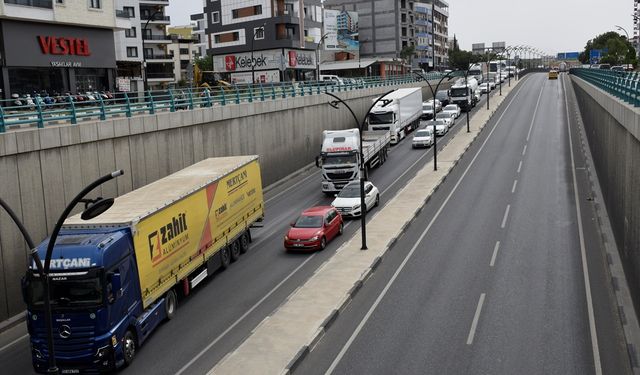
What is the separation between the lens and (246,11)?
296 feet

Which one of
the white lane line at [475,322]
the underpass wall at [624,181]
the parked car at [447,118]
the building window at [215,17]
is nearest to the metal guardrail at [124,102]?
the parked car at [447,118]

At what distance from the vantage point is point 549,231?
28922 mm

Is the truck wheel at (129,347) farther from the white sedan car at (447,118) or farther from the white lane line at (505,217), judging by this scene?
the white sedan car at (447,118)

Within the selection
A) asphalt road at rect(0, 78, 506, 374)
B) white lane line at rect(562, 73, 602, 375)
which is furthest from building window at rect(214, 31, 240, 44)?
white lane line at rect(562, 73, 602, 375)

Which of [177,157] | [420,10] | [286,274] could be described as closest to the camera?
[286,274]

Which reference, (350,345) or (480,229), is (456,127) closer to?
(480,229)

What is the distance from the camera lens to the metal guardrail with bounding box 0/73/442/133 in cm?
2431

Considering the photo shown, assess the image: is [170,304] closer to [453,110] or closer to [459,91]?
[453,110]

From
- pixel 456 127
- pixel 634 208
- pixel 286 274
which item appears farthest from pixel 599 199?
pixel 456 127

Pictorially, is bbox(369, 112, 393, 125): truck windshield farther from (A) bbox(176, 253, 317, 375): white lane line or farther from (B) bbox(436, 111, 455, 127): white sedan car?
(A) bbox(176, 253, 317, 375): white lane line

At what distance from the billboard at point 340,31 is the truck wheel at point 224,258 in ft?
333

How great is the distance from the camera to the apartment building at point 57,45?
129 feet

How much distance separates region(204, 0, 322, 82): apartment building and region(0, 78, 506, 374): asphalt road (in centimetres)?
5577

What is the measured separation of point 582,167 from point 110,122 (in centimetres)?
3164
